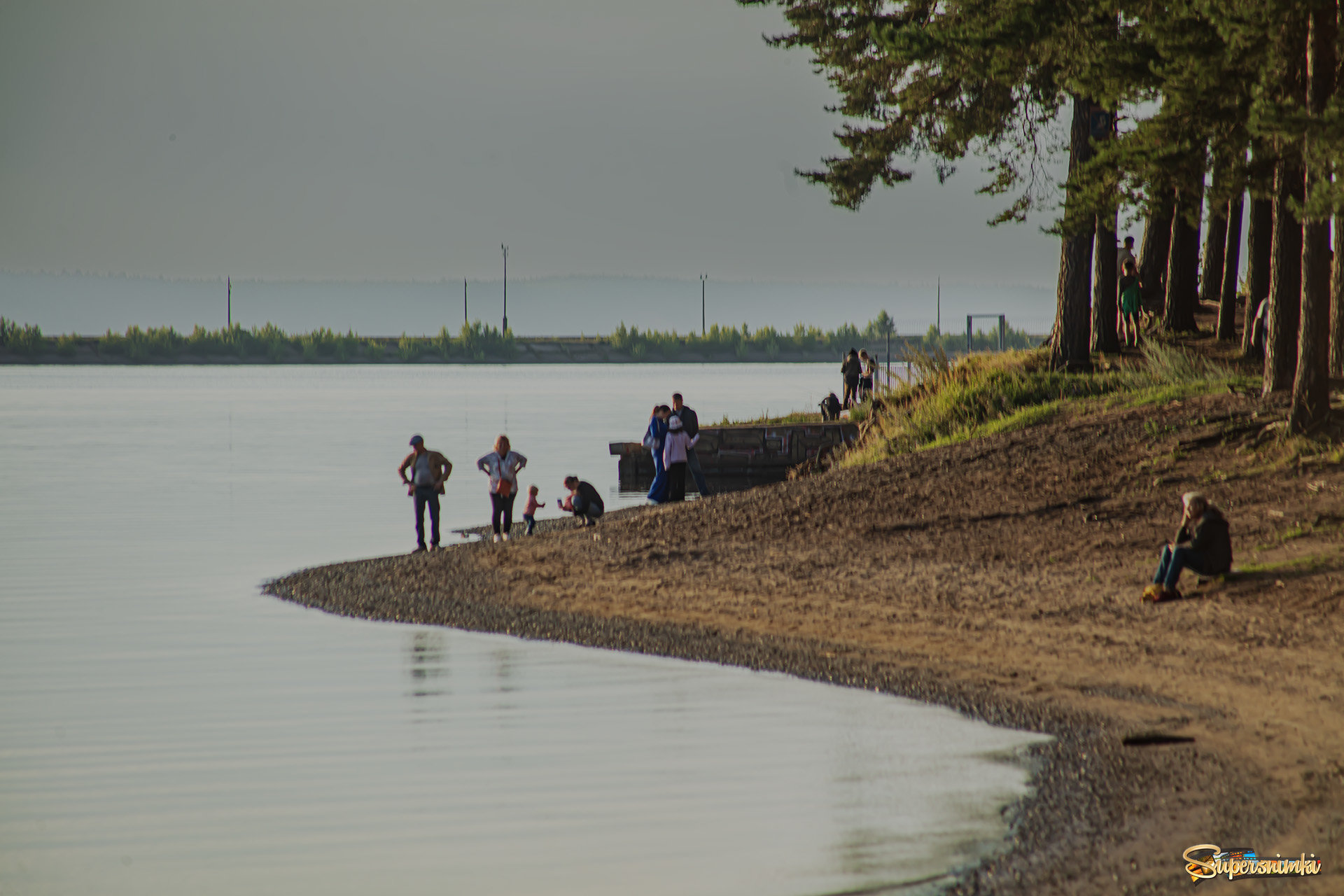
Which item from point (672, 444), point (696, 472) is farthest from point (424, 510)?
point (696, 472)

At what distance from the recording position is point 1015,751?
31.3ft

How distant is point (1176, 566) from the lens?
12.8 m

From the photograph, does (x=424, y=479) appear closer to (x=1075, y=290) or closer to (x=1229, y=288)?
(x=1075, y=290)

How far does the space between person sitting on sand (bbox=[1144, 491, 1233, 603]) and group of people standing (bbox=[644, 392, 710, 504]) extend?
37.7ft

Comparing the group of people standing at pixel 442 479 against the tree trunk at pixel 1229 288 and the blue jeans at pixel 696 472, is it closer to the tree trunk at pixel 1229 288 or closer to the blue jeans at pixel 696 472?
the blue jeans at pixel 696 472

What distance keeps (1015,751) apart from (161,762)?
5718 mm

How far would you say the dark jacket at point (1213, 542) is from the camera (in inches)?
500

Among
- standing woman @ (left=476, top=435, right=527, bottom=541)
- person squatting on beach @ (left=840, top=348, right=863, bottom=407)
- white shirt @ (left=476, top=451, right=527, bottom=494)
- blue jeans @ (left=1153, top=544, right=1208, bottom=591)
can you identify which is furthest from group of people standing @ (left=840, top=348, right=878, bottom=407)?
blue jeans @ (left=1153, top=544, right=1208, bottom=591)

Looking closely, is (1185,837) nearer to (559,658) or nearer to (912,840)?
(912,840)

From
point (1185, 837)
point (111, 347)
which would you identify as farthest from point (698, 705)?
point (111, 347)

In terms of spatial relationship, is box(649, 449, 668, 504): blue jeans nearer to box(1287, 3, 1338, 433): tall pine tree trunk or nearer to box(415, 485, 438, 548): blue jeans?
box(415, 485, 438, 548): blue jeans

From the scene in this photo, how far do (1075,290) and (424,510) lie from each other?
1294cm

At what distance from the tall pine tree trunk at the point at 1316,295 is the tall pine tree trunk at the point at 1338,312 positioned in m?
2.94

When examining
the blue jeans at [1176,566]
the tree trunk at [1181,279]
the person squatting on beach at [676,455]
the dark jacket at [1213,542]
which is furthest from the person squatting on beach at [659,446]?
the dark jacket at [1213,542]
